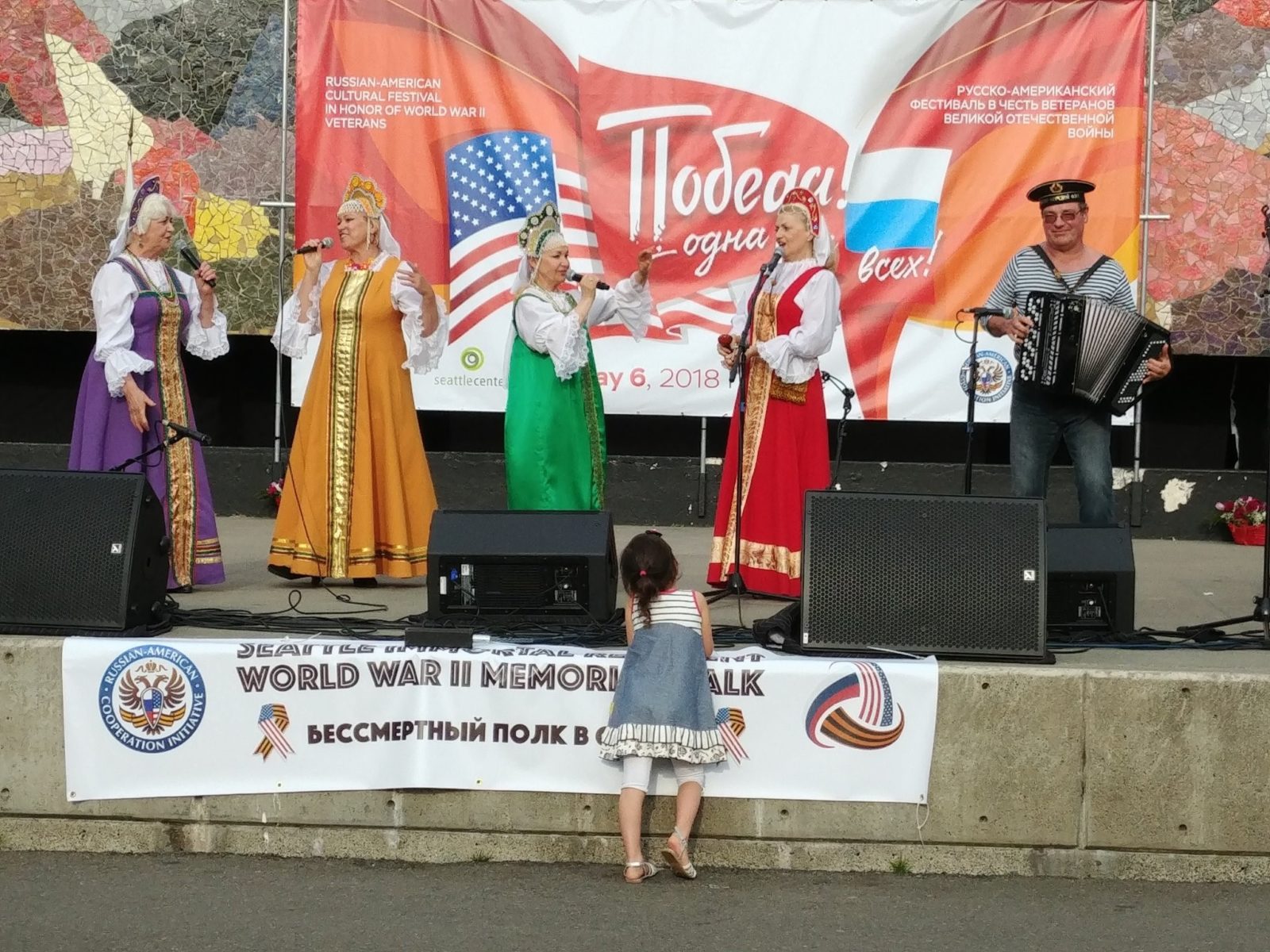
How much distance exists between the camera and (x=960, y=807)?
14.9 feet

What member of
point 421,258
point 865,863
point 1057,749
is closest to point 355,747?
point 865,863

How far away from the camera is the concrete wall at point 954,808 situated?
446cm

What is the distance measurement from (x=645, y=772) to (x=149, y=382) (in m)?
3.12

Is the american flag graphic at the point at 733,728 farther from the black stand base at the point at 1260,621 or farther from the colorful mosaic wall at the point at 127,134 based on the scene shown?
the colorful mosaic wall at the point at 127,134

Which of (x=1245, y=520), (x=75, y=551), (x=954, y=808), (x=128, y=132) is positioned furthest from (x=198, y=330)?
(x=1245, y=520)

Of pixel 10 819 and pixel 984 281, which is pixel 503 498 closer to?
pixel 984 281

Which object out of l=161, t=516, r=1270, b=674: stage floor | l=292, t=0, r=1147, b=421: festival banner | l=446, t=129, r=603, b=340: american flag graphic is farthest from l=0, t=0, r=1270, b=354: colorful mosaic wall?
l=161, t=516, r=1270, b=674: stage floor

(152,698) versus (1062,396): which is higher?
(1062,396)

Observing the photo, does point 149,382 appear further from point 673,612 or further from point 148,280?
point 673,612

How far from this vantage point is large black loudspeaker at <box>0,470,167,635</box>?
195 inches

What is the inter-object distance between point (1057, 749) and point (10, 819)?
287cm

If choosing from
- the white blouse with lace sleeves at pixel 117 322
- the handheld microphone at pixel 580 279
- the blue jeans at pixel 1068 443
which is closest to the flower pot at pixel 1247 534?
the blue jeans at pixel 1068 443

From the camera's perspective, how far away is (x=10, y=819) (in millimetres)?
Answer: 4730

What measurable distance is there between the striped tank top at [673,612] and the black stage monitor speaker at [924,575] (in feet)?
1.26
